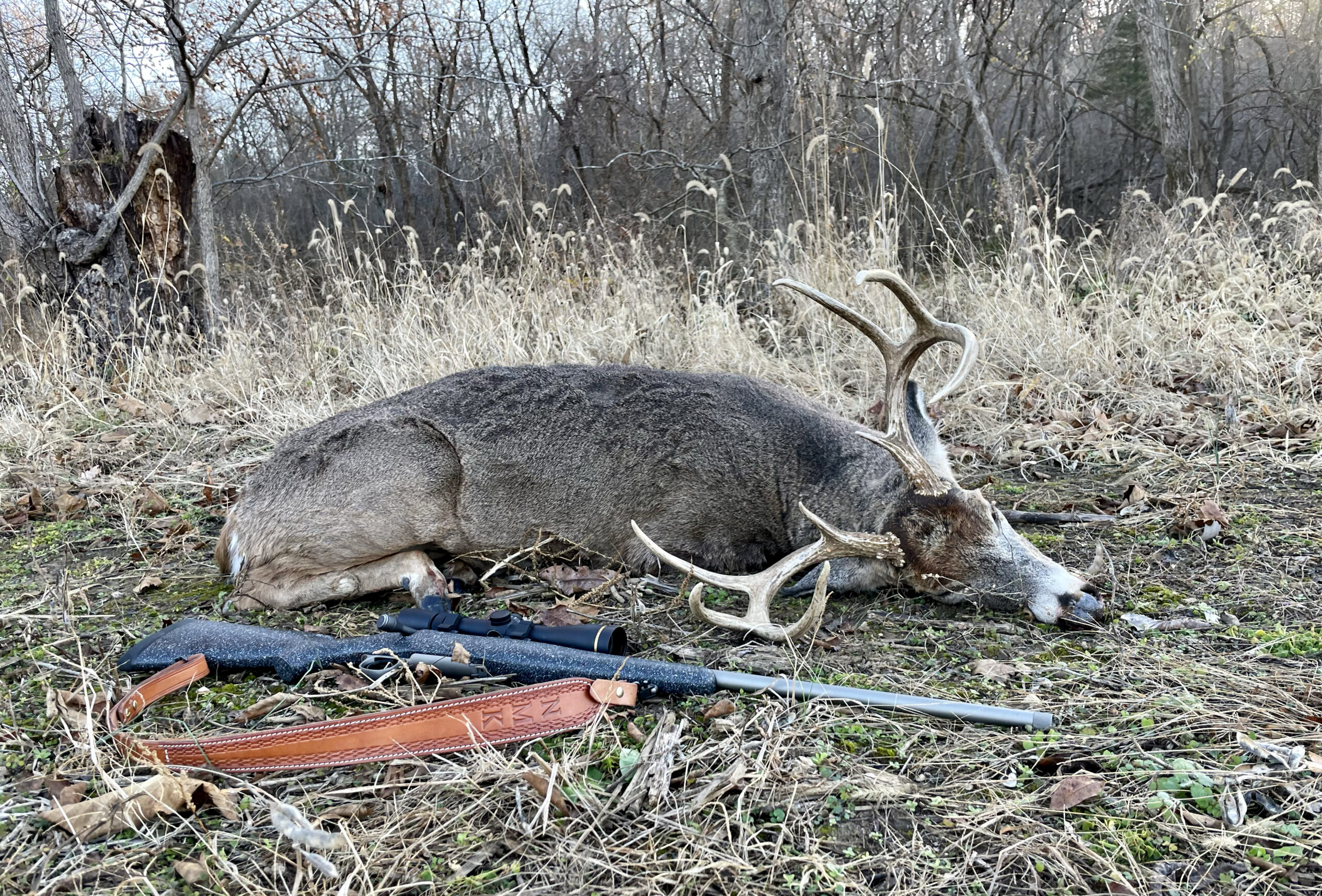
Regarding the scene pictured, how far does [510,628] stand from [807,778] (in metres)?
1.18

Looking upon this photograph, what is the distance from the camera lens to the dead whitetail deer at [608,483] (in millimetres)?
3596

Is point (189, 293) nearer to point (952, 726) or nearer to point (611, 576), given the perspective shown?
point (611, 576)

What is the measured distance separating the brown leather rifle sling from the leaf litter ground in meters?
0.04

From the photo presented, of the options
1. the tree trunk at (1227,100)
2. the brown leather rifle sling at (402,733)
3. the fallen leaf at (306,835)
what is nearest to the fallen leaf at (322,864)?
the fallen leaf at (306,835)

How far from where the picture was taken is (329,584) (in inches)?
148

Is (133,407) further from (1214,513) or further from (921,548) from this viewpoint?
(1214,513)

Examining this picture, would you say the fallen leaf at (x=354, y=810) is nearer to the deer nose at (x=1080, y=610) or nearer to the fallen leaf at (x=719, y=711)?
the fallen leaf at (x=719, y=711)

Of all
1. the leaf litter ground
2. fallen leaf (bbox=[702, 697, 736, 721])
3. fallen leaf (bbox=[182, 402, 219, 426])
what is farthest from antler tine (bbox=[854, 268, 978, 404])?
fallen leaf (bbox=[182, 402, 219, 426])

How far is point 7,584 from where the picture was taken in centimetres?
392

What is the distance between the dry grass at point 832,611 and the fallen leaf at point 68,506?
6 centimetres

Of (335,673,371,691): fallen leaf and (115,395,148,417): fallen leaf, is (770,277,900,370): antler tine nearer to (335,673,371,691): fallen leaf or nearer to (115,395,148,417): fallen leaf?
(335,673,371,691): fallen leaf

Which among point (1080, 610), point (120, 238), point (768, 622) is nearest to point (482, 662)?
point (768, 622)

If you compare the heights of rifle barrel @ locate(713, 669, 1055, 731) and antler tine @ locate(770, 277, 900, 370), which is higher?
antler tine @ locate(770, 277, 900, 370)

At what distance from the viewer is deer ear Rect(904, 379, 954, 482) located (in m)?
3.67
